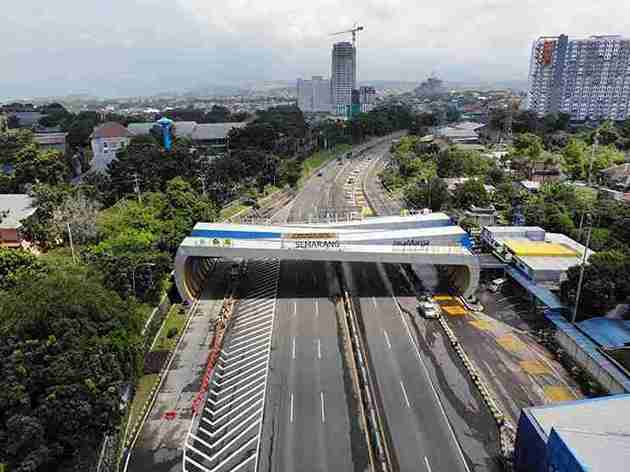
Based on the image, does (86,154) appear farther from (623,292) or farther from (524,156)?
(623,292)

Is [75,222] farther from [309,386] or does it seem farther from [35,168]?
[309,386]

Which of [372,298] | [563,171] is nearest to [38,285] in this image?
[372,298]

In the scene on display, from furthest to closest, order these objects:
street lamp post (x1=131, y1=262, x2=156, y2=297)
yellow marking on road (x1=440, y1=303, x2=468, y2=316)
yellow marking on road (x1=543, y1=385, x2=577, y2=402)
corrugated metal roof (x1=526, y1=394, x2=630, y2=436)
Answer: yellow marking on road (x1=440, y1=303, x2=468, y2=316), street lamp post (x1=131, y1=262, x2=156, y2=297), yellow marking on road (x1=543, y1=385, x2=577, y2=402), corrugated metal roof (x1=526, y1=394, x2=630, y2=436)

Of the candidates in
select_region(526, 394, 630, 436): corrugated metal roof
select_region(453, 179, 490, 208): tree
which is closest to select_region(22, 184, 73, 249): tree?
select_region(526, 394, 630, 436): corrugated metal roof

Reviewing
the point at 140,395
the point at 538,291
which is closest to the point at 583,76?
the point at 538,291

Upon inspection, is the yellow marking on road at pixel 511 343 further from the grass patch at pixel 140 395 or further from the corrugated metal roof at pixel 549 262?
the grass patch at pixel 140 395

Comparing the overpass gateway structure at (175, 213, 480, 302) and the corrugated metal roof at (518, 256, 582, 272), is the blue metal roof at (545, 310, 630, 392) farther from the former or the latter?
the overpass gateway structure at (175, 213, 480, 302)

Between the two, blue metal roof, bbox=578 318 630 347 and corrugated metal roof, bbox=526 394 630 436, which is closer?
corrugated metal roof, bbox=526 394 630 436
